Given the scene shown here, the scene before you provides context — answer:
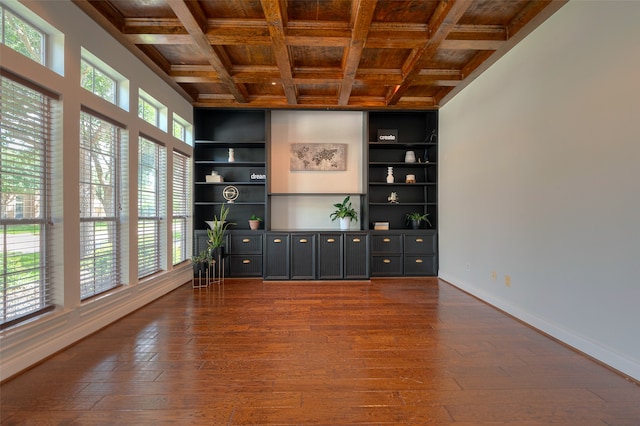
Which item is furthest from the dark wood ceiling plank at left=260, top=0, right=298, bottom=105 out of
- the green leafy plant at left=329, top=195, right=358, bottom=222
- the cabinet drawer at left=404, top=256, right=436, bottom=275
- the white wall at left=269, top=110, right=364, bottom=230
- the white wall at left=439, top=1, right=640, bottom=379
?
the cabinet drawer at left=404, top=256, right=436, bottom=275

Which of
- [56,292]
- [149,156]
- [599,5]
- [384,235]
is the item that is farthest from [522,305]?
[149,156]

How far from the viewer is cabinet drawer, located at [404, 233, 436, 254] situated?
5.04 m

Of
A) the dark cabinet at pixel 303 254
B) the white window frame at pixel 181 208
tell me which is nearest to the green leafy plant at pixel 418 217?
the dark cabinet at pixel 303 254

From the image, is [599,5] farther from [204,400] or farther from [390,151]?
[204,400]

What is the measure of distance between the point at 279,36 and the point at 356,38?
798mm

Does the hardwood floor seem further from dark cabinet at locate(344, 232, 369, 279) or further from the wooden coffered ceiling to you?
the wooden coffered ceiling

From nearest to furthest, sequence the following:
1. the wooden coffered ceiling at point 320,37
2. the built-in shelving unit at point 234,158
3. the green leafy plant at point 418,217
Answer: the wooden coffered ceiling at point 320,37
the green leafy plant at point 418,217
the built-in shelving unit at point 234,158

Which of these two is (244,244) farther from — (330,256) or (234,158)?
(234,158)

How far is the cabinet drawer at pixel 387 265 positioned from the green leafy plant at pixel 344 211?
83 cm

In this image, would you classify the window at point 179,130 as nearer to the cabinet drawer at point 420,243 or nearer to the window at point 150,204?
the window at point 150,204

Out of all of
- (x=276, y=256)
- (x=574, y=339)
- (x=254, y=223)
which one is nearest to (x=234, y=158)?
(x=254, y=223)

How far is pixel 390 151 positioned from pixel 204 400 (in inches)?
187

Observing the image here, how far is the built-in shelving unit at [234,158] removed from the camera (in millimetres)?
5195

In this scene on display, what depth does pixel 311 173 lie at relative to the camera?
5.29m
